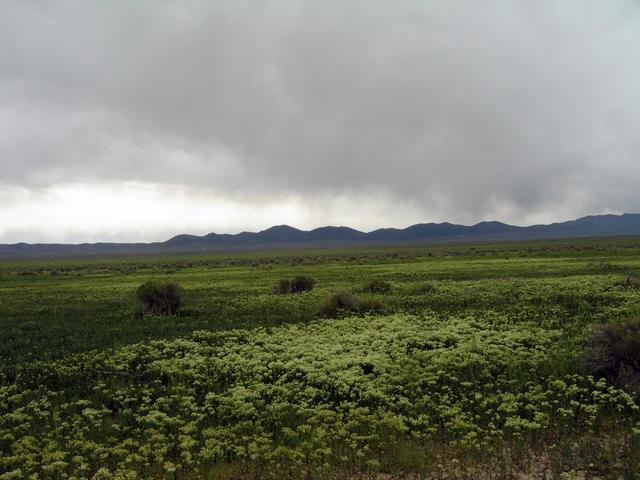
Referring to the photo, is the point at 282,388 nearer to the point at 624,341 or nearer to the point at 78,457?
the point at 78,457

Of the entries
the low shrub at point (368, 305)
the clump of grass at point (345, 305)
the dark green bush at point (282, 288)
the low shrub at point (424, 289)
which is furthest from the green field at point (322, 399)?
the dark green bush at point (282, 288)

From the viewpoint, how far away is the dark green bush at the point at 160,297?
28.4 metres

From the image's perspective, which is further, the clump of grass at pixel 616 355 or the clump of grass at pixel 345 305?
the clump of grass at pixel 345 305

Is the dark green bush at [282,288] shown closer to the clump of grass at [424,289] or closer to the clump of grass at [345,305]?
the clump of grass at [424,289]

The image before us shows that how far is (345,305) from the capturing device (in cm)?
2664

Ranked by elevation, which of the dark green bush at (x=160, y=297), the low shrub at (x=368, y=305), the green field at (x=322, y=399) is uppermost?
the dark green bush at (x=160, y=297)

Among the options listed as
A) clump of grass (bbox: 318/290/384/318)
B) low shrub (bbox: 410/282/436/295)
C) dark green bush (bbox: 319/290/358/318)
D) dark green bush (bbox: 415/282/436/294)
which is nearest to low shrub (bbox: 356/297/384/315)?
clump of grass (bbox: 318/290/384/318)

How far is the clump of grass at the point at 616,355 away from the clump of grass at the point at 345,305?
44.4ft

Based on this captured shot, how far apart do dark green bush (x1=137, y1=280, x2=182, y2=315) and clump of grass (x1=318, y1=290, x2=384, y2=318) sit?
29.5 feet

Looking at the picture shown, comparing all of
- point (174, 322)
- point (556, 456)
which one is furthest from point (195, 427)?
point (174, 322)

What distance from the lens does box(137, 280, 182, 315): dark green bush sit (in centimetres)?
2838

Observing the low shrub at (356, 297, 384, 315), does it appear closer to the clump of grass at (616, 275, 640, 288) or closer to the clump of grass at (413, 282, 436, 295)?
the clump of grass at (413, 282, 436, 295)

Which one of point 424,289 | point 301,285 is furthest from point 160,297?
point 424,289

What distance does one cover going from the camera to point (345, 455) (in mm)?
9406
